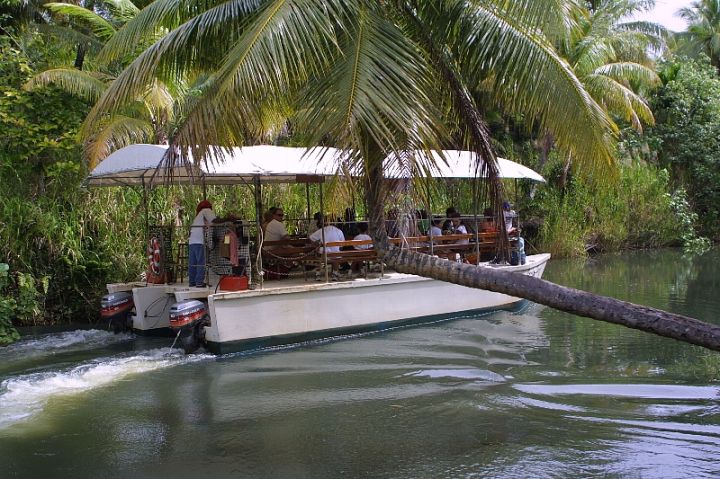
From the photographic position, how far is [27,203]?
577 inches

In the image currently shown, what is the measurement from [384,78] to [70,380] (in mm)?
6539

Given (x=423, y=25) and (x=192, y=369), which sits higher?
(x=423, y=25)

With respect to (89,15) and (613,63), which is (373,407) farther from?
(613,63)

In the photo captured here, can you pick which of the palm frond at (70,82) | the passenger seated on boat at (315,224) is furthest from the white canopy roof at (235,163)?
the palm frond at (70,82)

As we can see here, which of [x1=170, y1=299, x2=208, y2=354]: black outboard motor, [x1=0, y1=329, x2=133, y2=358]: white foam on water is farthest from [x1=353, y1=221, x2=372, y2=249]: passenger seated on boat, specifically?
[x1=0, y1=329, x2=133, y2=358]: white foam on water

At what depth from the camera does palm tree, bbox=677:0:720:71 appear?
147 ft

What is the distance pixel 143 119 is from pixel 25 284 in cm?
531

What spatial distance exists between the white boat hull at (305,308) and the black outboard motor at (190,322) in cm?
19

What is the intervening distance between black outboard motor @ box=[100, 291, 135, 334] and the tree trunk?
860cm

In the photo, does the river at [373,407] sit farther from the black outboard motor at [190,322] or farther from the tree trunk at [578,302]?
the tree trunk at [578,302]

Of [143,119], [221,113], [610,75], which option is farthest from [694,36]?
[221,113]

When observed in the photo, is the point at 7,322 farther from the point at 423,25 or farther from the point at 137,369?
the point at 423,25

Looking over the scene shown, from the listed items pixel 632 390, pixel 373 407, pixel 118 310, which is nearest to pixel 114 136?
pixel 118 310

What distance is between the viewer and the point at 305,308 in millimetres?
12602
